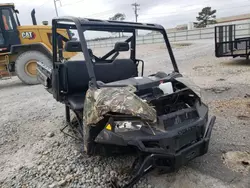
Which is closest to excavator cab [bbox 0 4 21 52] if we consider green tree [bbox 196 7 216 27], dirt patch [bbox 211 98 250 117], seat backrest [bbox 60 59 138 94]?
seat backrest [bbox 60 59 138 94]

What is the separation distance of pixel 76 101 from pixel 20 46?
6078 mm

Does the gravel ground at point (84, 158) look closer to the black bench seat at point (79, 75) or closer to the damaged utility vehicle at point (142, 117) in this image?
the damaged utility vehicle at point (142, 117)

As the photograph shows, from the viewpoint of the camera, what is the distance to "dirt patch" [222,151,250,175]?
2679 millimetres

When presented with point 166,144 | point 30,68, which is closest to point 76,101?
point 166,144

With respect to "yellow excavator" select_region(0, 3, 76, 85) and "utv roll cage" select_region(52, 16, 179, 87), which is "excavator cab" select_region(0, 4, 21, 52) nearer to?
"yellow excavator" select_region(0, 3, 76, 85)

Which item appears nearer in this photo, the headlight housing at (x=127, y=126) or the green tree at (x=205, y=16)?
the headlight housing at (x=127, y=126)

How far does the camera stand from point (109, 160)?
119 inches

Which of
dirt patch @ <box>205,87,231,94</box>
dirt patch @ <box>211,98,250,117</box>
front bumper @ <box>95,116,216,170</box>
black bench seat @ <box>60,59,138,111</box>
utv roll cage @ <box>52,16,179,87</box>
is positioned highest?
utv roll cage @ <box>52,16,179,87</box>

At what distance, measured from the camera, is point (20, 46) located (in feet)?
27.4

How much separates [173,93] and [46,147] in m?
2.07

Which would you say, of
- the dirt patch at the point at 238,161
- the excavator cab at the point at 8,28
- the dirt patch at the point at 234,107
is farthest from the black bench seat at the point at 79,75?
the excavator cab at the point at 8,28

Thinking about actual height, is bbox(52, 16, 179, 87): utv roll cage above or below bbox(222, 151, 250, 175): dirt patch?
above

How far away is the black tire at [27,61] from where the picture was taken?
8.36m

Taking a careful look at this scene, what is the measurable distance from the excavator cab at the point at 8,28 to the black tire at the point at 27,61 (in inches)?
20.6
